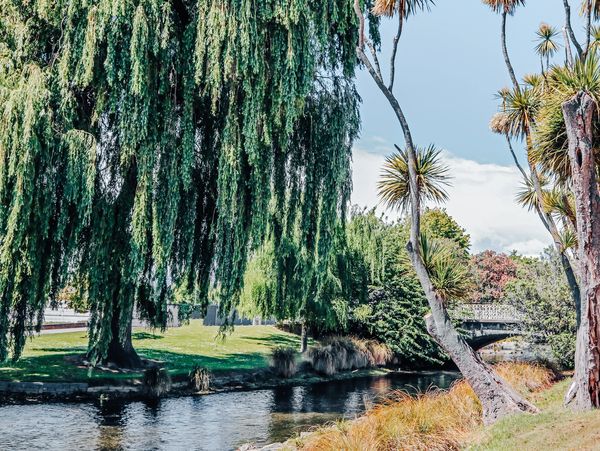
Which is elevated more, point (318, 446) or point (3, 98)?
point (3, 98)

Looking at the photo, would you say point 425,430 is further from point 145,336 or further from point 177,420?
point 145,336

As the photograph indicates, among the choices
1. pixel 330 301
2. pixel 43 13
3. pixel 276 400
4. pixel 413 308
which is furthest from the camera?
pixel 413 308

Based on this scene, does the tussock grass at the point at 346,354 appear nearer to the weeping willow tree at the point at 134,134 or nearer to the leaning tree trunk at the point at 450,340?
the weeping willow tree at the point at 134,134

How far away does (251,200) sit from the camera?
14594 millimetres

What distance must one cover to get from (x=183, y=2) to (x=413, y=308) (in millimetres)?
23177

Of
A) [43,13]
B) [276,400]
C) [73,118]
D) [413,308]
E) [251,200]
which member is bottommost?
[276,400]

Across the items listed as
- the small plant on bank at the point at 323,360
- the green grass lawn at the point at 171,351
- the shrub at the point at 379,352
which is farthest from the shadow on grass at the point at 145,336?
the shrub at the point at 379,352

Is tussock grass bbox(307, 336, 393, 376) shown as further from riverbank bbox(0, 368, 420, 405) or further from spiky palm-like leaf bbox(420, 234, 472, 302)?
spiky palm-like leaf bbox(420, 234, 472, 302)

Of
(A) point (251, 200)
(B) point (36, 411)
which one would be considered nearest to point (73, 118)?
(A) point (251, 200)

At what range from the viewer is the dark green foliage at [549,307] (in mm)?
22891

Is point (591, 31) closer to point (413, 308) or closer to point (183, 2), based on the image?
point (183, 2)

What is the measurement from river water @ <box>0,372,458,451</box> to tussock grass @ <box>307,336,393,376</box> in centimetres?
531

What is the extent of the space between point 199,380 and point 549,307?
47.8ft

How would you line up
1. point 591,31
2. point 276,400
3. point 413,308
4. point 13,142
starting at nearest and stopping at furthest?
point 13,142 → point 591,31 → point 276,400 → point 413,308
